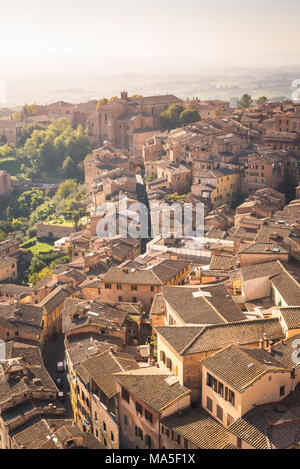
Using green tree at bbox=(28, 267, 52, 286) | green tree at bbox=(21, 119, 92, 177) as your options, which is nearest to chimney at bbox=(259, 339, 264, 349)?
green tree at bbox=(28, 267, 52, 286)

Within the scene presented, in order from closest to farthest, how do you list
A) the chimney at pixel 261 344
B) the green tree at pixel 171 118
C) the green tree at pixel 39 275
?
the chimney at pixel 261 344
the green tree at pixel 39 275
the green tree at pixel 171 118

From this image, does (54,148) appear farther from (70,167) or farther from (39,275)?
(39,275)

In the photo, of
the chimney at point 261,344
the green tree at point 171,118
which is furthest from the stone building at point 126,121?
the chimney at point 261,344

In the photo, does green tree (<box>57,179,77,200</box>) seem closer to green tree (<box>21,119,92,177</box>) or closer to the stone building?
green tree (<box>21,119,92,177</box>)

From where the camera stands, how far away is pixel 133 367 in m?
15.3

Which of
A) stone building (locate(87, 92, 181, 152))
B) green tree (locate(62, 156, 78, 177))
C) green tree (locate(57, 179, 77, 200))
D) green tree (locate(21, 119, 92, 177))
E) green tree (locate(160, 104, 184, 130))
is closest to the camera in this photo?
green tree (locate(57, 179, 77, 200))

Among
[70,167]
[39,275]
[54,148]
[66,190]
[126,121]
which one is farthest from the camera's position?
[54,148]

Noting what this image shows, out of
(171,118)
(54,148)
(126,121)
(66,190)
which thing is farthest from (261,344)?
(54,148)

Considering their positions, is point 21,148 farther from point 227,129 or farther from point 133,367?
point 133,367

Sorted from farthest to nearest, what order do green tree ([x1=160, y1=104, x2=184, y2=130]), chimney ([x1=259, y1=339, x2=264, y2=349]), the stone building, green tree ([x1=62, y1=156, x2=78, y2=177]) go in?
green tree ([x1=62, y1=156, x2=78, y2=177]) → green tree ([x1=160, y1=104, x2=184, y2=130]) → the stone building → chimney ([x1=259, y1=339, x2=264, y2=349])

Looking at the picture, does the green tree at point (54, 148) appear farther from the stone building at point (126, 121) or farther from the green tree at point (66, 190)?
the green tree at point (66, 190)

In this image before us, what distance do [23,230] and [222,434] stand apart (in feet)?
97.2

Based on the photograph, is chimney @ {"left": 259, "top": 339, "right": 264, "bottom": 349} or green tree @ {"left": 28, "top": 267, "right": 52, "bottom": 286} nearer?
chimney @ {"left": 259, "top": 339, "right": 264, "bottom": 349}
